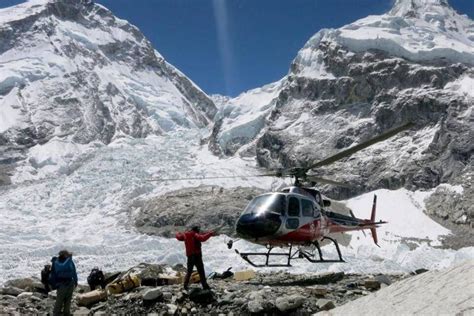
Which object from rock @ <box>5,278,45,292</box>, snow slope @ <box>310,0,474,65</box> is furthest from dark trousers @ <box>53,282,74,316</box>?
snow slope @ <box>310,0,474,65</box>

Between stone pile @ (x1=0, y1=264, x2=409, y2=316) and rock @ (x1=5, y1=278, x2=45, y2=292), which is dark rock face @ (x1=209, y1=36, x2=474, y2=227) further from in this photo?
stone pile @ (x1=0, y1=264, x2=409, y2=316)

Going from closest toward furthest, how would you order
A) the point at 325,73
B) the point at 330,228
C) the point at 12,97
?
1. the point at 330,228
2. the point at 325,73
3. the point at 12,97

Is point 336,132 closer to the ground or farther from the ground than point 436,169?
farther from the ground

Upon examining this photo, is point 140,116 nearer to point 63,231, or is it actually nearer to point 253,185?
point 253,185

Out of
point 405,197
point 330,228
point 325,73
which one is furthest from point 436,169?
point 330,228

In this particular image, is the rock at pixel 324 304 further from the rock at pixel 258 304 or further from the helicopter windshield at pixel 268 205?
the helicopter windshield at pixel 268 205
